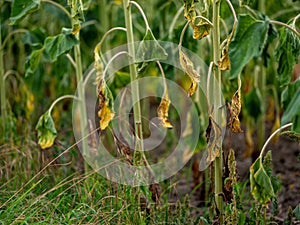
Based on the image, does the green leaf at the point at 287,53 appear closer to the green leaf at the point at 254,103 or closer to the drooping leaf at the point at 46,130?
the green leaf at the point at 254,103

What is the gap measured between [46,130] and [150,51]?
637 mm

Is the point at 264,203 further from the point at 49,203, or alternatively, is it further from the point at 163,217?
the point at 49,203

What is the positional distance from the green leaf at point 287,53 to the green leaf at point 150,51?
1.47ft

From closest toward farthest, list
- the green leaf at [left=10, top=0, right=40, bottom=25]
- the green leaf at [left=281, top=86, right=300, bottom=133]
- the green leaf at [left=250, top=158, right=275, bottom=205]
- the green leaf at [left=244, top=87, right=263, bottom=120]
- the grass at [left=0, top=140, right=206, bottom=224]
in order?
the green leaf at [left=281, top=86, right=300, bottom=133], the green leaf at [left=250, top=158, right=275, bottom=205], the grass at [left=0, top=140, right=206, bottom=224], the green leaf at [left=10, top=0, right=40, bottom=25], the green leaf at [left=244, top=87, right=263, bottom=120]

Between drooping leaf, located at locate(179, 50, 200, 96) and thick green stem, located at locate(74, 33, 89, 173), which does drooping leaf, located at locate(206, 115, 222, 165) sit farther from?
thick green stem, located at locate(74, 33, 89, 173)

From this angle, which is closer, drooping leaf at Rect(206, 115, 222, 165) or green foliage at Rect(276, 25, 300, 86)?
drooping leaf at Rect(206, 115, 222, 165)

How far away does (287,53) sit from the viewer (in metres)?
2.28

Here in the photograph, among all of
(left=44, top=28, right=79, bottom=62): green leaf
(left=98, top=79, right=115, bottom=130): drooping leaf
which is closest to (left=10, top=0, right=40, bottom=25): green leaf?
(left=44, top=28, right=79, bottom=62): green leaf

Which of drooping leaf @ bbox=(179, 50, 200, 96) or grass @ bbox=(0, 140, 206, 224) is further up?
drooping leaf @ bbox=(179, 50, 200, 96)

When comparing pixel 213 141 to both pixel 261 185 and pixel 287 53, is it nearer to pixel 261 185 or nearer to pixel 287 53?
pixel 261 185

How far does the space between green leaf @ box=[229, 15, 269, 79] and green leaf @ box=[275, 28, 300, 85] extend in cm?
7

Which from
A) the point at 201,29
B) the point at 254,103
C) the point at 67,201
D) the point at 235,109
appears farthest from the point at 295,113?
the point at 254,103

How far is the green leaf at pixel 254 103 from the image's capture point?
3.19 m

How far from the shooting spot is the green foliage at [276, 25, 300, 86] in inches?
89.0
